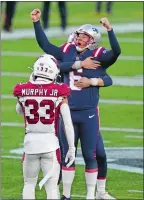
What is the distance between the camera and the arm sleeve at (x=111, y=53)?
38.2 feet

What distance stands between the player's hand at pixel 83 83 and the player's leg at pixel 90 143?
12.0 inches

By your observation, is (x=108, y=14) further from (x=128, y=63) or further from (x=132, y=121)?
(x=132, y=121)

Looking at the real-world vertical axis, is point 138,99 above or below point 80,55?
below

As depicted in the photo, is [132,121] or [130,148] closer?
[130,148]

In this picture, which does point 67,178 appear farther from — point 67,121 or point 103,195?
point 67,121

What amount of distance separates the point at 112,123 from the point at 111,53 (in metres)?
7.20

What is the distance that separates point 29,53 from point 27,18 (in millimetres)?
10820

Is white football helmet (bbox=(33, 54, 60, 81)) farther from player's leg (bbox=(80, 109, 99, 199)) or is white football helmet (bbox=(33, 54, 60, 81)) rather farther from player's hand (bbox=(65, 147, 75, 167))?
player's leg (bbox=(80, 109, 99, 199))

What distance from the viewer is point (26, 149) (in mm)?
10453

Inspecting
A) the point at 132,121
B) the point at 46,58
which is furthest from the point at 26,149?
the point at 132,121

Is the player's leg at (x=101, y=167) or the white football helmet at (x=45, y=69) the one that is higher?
the white football helmet at (x=45, y=69)

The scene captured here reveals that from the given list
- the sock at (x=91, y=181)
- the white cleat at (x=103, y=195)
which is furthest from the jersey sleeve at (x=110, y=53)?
the white cleat at (x=103, y=195)

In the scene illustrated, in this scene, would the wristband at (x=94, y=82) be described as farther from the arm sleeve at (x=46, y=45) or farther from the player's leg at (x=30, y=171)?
the player's leg at (x=30, y=171)

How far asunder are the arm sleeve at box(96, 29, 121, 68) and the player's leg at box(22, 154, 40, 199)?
175 centimetres
